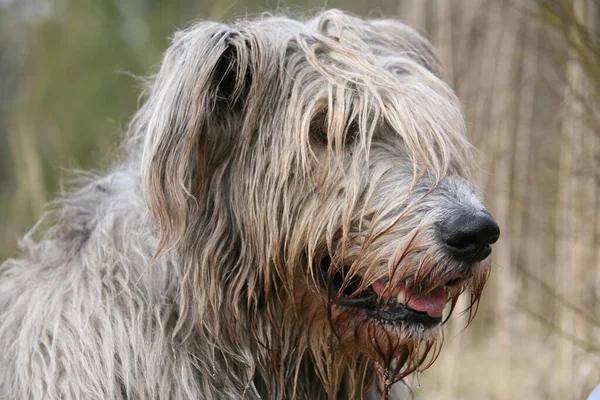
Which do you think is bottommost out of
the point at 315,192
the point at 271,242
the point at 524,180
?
the point at 524,180

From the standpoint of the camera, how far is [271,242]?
9.32 feet

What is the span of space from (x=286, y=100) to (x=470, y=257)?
88cm

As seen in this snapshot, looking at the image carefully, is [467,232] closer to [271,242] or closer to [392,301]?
[392,301]

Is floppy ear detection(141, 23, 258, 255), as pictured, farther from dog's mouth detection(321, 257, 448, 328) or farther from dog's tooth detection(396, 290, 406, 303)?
dog's tooth detection(396, 290, 406, 303)

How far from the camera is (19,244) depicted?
3635 millimetres

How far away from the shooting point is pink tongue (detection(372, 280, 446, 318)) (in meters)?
2.71

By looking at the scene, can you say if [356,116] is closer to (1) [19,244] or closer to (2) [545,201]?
(1) [19,244]

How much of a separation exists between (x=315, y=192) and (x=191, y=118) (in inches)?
19.9

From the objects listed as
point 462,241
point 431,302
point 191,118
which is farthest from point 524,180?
point 191,118

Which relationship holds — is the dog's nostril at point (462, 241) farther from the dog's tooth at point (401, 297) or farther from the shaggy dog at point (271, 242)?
the dog's tooth at point (401, 297)

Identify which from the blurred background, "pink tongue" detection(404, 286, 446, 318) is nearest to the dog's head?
"pink tongue" detection(404, 286, 446, 318)

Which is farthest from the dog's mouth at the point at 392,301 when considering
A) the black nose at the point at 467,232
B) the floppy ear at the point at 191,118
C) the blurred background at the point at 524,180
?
the blurred background at the point at 524,180

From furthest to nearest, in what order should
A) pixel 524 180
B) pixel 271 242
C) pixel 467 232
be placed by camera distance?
1. pixel 524 180
2. pixel 271 242
3. pixel 467 232

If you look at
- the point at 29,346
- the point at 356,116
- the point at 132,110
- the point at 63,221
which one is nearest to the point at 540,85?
the point at 356,116
